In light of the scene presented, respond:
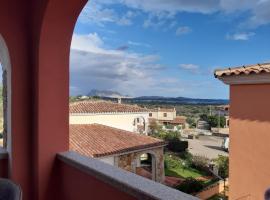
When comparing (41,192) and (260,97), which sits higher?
(260,97)

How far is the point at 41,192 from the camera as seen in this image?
222cm

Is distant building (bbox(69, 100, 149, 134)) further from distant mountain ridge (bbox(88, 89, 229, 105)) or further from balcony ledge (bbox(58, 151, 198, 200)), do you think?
balcony ledge (bbox(58, 151, 198, 200))

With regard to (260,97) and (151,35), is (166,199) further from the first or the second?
(151,35)

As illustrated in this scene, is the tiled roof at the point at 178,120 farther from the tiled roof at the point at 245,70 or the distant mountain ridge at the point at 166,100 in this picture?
the tiled roof at the point at 245,70

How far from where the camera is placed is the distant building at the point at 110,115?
41.7ft

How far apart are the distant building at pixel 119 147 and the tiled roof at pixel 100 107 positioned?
9.07ft

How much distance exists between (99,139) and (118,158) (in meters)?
0.99

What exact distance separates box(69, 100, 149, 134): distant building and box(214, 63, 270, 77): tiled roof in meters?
9.67

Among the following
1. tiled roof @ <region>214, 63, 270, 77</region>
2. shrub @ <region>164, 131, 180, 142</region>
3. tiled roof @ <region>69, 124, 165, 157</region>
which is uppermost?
tiled roof @ <region>214, 63, 270, 77</region>

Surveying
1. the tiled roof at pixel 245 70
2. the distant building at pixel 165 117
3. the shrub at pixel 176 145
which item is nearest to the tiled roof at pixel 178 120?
the distant building at pixel 165 117

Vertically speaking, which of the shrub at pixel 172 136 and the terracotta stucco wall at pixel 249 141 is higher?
the terracotta stucco wall at pixel 249 141

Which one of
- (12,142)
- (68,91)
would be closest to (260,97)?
(68,91)

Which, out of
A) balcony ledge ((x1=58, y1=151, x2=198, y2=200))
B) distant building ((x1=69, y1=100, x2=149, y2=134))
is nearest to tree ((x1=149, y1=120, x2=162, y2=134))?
distant building ((x1=69, y1=100, x2=149, y2=134))

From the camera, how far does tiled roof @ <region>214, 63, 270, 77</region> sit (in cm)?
277
